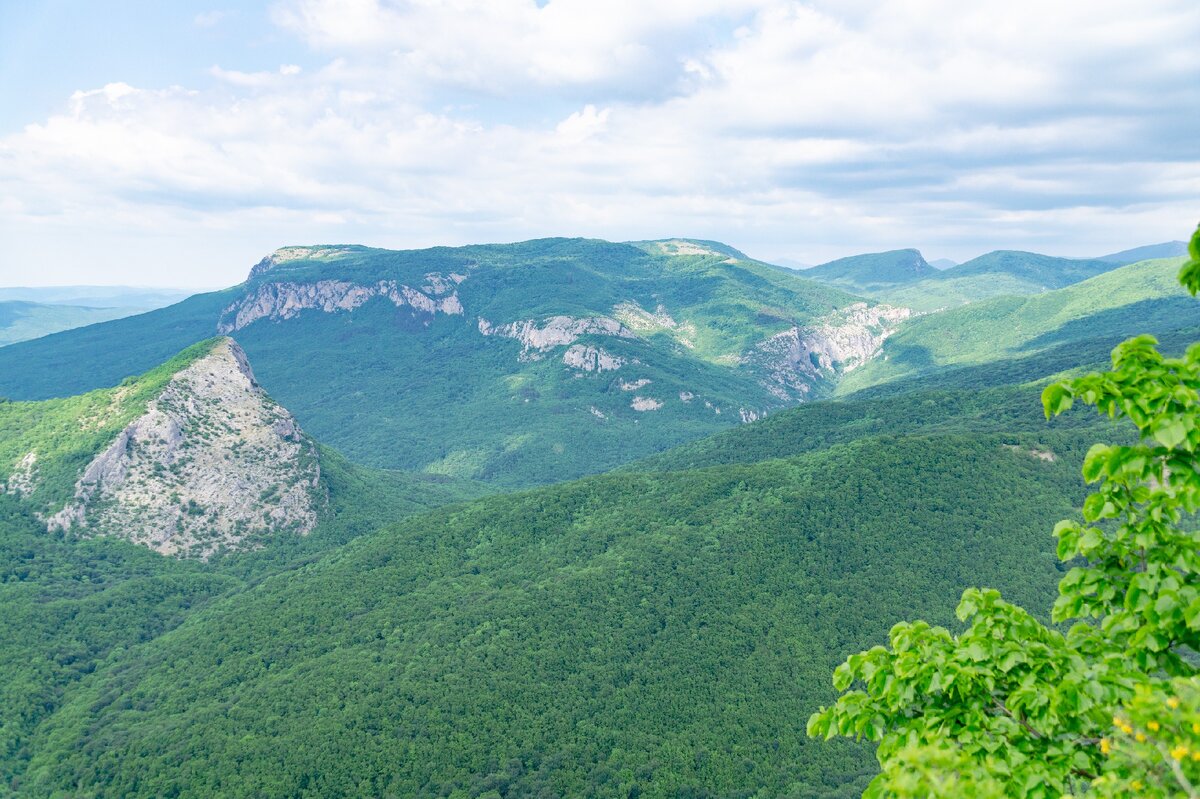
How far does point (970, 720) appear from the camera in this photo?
1758 centimetres

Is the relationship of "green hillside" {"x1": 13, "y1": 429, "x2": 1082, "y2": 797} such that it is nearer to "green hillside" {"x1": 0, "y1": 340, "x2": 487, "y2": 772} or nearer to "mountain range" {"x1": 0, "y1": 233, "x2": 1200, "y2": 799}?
"mountain range" {"x1": 0, "y1": 233, "x2": 1200, "y2": 799}

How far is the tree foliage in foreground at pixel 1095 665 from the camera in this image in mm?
13203

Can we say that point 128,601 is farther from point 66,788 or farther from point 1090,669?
point 1090,669

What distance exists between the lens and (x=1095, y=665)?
16422 mm

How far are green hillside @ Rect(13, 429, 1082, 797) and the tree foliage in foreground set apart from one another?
97.9 metres

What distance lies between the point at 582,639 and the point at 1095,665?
127 m

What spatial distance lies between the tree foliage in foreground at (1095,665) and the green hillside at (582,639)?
321ft

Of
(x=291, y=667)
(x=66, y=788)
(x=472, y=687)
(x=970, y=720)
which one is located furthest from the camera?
(x=291, y=667)

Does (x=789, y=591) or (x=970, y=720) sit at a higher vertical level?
(x=970, y=720)

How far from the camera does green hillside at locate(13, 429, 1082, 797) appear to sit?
108 meters

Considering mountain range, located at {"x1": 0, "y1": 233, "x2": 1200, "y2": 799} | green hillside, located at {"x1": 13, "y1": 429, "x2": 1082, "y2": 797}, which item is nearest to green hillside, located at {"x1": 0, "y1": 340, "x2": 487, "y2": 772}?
mountain range, located at {"x1": 0, "y1": 233, "x2": 1200, "y2": 799}

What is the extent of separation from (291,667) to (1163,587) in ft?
491

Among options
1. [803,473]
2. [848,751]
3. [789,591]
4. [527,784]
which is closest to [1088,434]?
[803,473]

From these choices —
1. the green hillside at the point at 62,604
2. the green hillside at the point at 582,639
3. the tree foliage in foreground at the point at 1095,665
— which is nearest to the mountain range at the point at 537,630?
the green hillside at the point at 582,639
